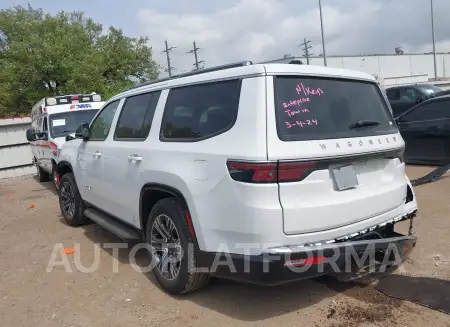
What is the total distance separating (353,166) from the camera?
3328mm

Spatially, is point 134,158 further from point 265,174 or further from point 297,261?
point 297,261

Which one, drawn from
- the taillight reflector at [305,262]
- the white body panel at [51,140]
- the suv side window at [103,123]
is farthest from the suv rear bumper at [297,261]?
the white body panel at [51,140]

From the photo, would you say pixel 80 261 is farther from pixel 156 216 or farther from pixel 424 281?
pixel 424 281

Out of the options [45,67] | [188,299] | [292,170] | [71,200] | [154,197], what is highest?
[45,67]

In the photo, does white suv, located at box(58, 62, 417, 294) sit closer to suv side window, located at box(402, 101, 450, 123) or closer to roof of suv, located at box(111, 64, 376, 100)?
roof of suv, located at box(111, 64, 376, 100)

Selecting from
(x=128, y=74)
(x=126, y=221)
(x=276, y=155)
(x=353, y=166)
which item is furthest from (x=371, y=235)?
(x=128, y=74)

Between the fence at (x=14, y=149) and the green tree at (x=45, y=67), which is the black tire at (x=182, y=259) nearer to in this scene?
the fence at (x=14, y=149)

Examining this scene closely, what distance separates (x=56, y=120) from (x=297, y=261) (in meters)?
8.16

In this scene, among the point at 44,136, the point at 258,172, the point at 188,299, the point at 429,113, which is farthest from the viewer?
the point at 44,136

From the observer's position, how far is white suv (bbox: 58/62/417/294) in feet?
9.78

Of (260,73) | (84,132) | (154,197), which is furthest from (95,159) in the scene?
(260,73)

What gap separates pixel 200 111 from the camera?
11.7ft

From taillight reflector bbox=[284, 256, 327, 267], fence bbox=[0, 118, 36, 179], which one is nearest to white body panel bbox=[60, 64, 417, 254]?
taillight reflector bbox=[284, 256, 327, 267]

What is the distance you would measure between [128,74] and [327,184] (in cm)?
3223
